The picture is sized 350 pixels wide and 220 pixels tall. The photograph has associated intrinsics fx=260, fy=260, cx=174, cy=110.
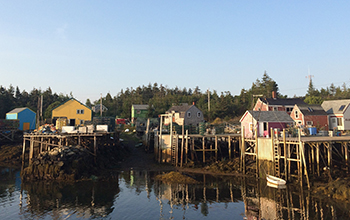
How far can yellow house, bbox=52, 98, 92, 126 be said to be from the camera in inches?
1976

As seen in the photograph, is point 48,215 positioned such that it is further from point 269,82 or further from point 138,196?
point 269,82

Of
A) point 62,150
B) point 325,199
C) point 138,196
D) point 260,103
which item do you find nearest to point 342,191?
point 325,199

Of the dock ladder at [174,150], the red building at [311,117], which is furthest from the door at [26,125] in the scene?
the red building at [311,117]

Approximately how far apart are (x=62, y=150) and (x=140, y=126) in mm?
27310

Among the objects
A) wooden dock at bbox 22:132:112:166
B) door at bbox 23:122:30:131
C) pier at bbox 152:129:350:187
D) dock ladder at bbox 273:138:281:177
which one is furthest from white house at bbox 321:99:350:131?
door at bbox 23:122:30:131

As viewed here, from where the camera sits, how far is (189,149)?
34.8 m

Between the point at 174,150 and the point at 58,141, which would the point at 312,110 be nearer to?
the point at 174,150

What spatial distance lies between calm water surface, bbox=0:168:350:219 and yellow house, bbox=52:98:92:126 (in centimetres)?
2434

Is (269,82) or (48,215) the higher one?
(269,82)

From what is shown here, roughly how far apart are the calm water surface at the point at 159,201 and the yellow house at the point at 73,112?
24.3 meters

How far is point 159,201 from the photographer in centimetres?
2120

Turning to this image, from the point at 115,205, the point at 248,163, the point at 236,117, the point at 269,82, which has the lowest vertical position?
the point at 115,205

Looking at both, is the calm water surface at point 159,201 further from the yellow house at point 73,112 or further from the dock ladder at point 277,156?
the yellow house at point 73,112

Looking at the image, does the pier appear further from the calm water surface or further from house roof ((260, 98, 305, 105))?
house roof ((260, 98, 305, 105))
